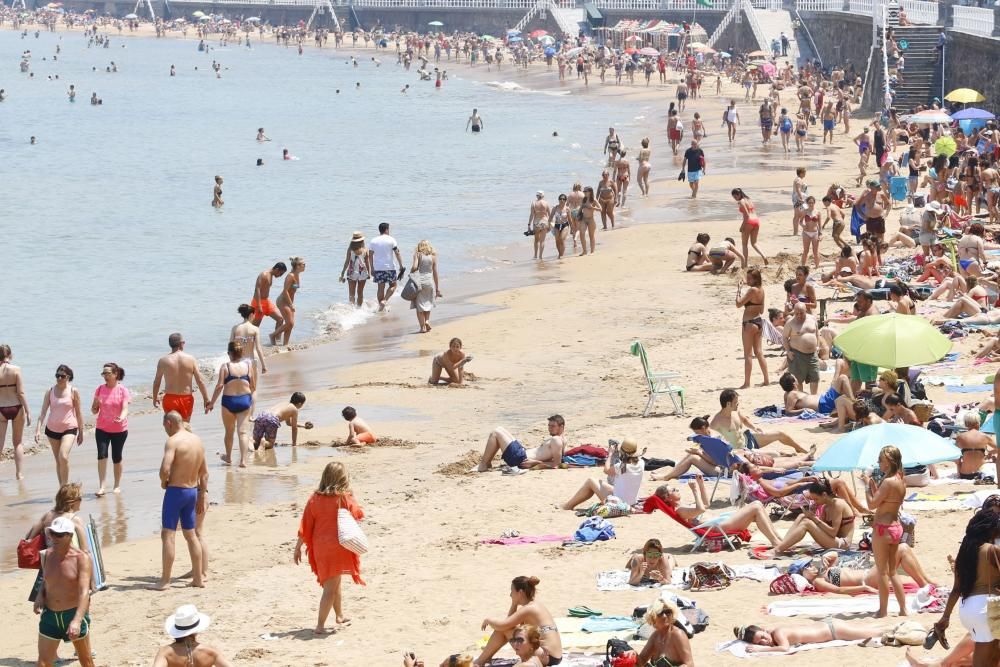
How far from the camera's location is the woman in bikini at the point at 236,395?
12.5m

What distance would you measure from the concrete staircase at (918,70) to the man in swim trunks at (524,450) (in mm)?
29385

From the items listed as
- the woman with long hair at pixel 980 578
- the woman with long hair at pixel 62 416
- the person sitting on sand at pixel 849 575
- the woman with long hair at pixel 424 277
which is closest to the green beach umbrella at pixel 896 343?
the person sitting on sand at pixel 849 575

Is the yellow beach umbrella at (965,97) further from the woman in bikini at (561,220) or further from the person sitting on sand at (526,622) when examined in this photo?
the person sitting on sand at (526,622)

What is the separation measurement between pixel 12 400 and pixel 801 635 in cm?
717

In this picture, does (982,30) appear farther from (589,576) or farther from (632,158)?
(589,576)

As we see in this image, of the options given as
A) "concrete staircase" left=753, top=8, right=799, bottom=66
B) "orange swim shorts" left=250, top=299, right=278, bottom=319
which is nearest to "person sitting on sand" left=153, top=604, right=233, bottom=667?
"orange swim shorts" left=250, top=299, right=278, bottom=319

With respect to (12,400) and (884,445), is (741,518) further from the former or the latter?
(12,400)

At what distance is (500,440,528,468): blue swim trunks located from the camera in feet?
40.9

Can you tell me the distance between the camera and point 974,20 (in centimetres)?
3853

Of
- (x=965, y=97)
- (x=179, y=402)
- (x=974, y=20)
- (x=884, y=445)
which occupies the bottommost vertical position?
(x=179, y=402)

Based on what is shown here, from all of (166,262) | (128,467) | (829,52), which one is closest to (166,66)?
(829,52)

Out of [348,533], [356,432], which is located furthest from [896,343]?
[348,533]

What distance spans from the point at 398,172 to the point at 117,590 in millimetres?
31288

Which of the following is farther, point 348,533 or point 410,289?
point 410,289
